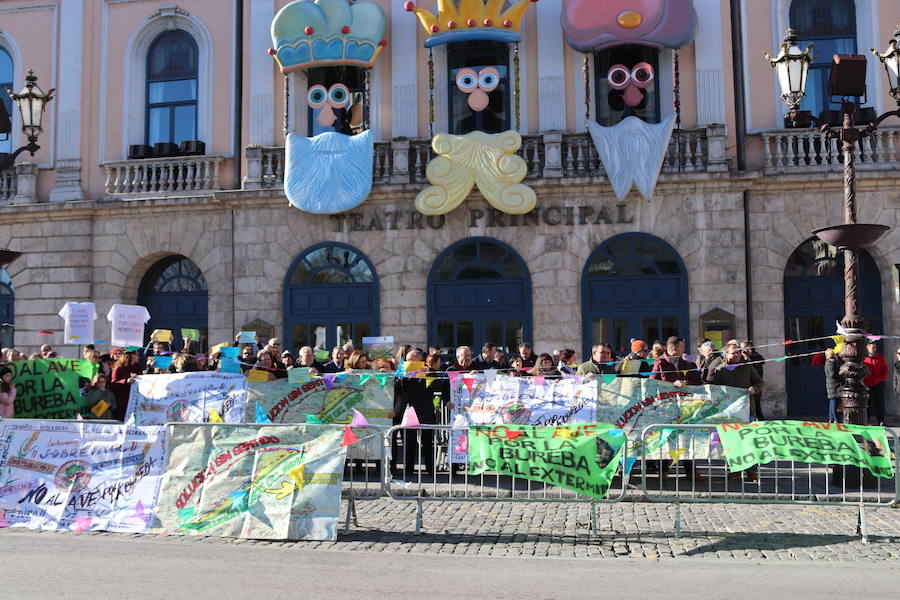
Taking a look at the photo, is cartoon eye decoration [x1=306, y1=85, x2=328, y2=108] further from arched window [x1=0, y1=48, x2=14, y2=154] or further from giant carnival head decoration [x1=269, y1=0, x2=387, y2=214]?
arched window [x1=0, y1=48, x2=14, y2=154]

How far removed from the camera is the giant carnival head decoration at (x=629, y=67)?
1786 centimetres

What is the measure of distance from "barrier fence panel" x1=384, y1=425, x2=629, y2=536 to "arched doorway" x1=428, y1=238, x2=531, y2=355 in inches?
285

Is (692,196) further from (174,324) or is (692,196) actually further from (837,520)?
(174,324)

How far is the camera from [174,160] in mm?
20062

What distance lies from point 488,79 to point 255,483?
13.0 meters

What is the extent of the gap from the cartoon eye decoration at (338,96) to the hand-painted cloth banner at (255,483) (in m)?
12.5

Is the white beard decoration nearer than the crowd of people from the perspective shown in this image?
No

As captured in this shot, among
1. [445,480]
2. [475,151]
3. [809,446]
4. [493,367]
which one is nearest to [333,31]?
[475,151]

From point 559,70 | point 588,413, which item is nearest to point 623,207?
point 559,70

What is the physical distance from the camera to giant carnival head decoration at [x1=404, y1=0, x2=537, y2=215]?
18.2 meters

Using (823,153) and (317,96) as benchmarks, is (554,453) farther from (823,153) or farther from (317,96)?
(317,96)

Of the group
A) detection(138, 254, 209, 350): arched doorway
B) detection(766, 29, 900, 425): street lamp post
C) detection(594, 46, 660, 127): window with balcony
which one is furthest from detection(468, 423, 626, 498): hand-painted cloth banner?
detection(138, 254, 209, 350): arched doorway

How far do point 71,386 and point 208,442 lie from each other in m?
4.22

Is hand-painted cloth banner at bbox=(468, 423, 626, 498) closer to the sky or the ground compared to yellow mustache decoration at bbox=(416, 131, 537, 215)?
closer to the ground
